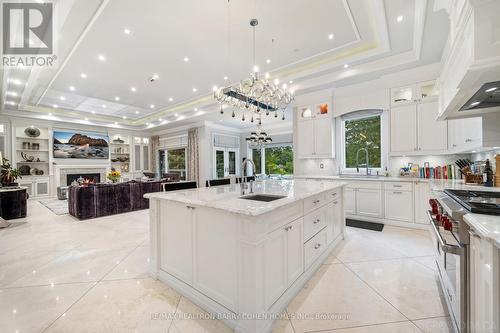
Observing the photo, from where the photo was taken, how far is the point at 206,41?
3.46 m

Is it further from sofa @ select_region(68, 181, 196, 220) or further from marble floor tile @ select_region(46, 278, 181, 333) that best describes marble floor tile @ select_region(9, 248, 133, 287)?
sofa @ select_region(68, 181, 196, 220)

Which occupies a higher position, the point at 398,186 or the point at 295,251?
the point at 398,186

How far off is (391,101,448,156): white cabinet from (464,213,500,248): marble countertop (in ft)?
11.3

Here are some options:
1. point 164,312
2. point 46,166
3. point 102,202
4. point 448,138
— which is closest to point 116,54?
point 102,202

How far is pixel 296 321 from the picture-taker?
1688mm

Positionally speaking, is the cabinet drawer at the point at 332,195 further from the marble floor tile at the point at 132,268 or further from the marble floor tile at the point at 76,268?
the marble floor tile at the point at 76,268

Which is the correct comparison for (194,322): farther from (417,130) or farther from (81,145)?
(81,145)

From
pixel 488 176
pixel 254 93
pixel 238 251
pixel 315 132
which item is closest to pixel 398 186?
pixel 488 176

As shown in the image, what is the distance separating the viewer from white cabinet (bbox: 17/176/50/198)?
7277mm

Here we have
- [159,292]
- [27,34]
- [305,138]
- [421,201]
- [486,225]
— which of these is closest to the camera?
[486,225]

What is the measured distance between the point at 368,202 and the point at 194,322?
3857mm

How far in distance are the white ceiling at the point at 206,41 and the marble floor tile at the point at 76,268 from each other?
3.15 meters

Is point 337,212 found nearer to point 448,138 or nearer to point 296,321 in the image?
point 296,321

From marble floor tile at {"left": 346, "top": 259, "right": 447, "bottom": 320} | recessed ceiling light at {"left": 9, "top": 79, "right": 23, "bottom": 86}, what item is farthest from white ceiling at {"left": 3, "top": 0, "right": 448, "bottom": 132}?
marble floor tile at {"left": 346, "top": 259, "right": 447, "bottom": 320}
